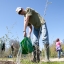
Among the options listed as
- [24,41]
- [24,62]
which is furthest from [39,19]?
[24,62]

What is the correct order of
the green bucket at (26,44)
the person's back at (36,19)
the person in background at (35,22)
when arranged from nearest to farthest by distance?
1. the green bucket at (26,44)
2. the person in background at (35,22)
3. the person's back at (36,19)

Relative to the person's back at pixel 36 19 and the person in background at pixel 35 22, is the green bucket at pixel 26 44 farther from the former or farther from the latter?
the person's back at pixel 36 19

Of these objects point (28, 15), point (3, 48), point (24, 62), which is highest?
point (28, 15)

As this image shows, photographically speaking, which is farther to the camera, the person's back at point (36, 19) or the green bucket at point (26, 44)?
the person's back at point (36, 19)

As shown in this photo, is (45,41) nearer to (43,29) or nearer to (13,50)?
(43,29)

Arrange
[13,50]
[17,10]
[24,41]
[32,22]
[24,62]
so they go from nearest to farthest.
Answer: [24,62] → [24,41] → [13,50] → [17,10] → [32,22]

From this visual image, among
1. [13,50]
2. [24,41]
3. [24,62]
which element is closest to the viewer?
[24,62]

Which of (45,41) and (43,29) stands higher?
(43,29)

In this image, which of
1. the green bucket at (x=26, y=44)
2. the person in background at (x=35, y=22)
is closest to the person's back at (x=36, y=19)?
the person in background at (x=35, y=22)

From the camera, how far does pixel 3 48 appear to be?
4477 mm

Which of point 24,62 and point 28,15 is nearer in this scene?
point 24,62

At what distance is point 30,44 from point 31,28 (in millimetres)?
954

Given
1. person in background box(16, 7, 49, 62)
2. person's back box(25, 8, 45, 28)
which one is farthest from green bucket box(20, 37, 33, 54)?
person's back box(25, 8, 45, 28)

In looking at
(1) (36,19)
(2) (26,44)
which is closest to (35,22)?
(1) (36,19)
